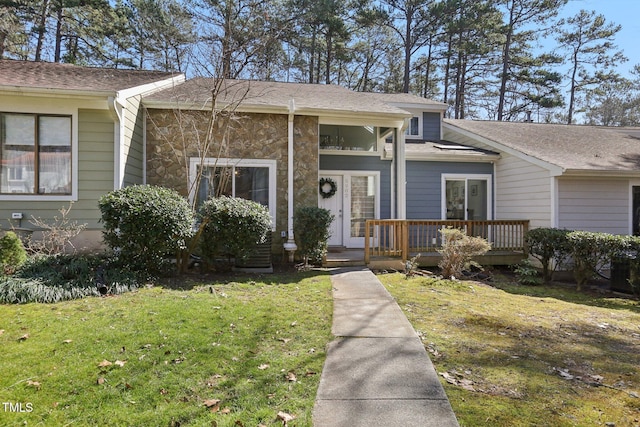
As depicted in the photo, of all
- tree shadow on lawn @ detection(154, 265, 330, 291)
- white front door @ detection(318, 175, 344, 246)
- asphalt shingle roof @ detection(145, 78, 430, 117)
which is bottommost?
tree shadow on lawn @ detection(154, 265, 330, 291)

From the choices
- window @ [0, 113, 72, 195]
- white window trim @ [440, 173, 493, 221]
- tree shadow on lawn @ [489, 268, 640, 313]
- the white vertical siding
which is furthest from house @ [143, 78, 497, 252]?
the white vertical siding

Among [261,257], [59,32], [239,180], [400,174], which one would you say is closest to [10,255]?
[261,257]

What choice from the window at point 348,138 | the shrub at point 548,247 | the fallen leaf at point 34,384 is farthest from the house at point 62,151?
the shrub at point 548,247

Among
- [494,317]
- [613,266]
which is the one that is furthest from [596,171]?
[494,317]

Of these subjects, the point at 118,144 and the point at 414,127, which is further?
the point at 414,127

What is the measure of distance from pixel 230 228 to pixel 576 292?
7185mm

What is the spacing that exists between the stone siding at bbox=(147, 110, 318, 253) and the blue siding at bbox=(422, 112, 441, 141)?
21.5 ft

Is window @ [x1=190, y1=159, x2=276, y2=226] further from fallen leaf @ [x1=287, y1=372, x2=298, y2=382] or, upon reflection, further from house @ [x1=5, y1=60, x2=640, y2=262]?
fallen leaf @ [x1=287, y1=372, x2=298, y2=382]

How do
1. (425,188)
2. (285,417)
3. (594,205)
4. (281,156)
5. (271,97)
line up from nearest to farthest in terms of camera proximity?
(285,417)
(281,156)
(271,97)
(594,205)
(425,188)

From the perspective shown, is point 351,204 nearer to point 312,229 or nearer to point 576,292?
point 312,229

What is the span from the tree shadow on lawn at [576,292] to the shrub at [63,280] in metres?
7.18

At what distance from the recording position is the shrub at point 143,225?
5715 mm

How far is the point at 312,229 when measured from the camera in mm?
7438

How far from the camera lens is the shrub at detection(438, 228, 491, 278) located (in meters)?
7.27
